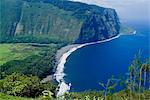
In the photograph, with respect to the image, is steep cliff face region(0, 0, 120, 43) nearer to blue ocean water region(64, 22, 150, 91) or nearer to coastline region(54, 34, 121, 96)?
coastline region(54, 34, 121, 96)

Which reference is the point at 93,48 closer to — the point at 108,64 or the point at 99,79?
the point at 108,64

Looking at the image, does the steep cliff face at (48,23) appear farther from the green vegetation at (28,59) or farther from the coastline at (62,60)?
the green vegetation at (28,59)

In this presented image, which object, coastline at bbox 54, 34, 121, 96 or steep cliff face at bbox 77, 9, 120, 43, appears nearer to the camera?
coastline at bbox 54, 34, 121, 96

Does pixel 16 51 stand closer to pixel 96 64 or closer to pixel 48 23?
pixel 96 64

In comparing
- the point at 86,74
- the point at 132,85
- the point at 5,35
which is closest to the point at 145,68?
the point at 132,85

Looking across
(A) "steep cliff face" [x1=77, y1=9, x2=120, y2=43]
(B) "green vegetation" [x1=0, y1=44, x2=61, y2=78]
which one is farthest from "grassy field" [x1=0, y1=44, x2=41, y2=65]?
(A) "steep cliff face" [x1=77, y1=9, x2=120, y2=43]

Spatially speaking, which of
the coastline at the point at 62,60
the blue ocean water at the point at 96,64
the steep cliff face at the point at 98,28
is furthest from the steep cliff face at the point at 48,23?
the blue ocean water at the point at 96,64

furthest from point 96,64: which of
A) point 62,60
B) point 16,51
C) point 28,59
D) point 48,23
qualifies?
point 48,23
